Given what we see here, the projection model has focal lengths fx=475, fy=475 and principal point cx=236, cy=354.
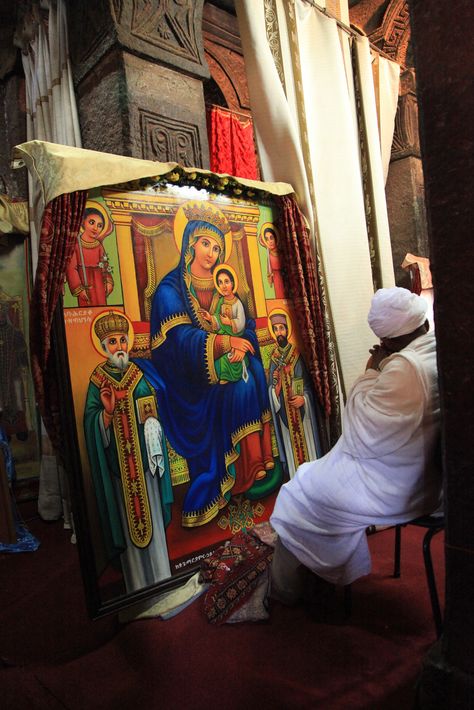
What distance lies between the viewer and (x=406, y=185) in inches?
205

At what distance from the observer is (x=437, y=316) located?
1340 mm

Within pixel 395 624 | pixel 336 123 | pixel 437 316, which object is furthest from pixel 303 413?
pixel 336 123

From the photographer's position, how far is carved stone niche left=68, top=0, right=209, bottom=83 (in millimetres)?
3096

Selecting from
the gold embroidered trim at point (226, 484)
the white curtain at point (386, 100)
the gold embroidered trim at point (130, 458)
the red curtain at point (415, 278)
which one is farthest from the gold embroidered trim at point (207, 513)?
the white curtain at point (386, 100)

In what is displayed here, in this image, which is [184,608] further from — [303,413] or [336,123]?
[336,123]

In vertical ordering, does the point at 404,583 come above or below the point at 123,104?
below

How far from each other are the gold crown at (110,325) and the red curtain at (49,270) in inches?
8.7

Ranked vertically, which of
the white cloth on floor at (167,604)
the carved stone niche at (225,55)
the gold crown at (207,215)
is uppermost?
the carved stone niche at (225,55)

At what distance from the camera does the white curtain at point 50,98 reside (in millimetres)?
3520

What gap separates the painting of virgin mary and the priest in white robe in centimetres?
56

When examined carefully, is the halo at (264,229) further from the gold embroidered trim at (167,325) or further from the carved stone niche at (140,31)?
the carved stone niche at (140,31)

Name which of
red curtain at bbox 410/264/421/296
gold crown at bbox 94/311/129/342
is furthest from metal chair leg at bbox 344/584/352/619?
red curtain at bbox 410/264/421/296

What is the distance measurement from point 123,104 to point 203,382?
74.6 inches

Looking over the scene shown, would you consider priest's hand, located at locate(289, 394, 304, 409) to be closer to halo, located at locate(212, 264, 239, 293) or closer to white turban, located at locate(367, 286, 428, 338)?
halo, located at locate(212, 264, 239, 293)
